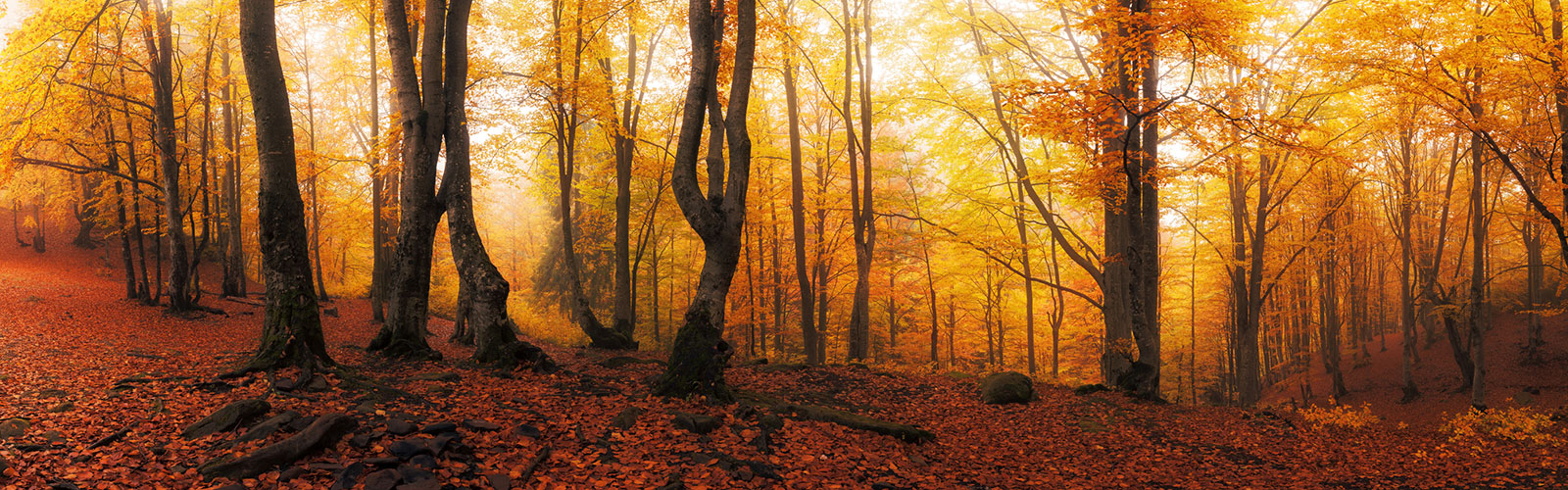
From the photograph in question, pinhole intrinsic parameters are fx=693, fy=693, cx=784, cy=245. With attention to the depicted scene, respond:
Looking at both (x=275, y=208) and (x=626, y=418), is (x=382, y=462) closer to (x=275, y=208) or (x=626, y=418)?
(x=626, y=418)

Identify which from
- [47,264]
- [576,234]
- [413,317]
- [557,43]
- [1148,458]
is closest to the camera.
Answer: [1148,458]

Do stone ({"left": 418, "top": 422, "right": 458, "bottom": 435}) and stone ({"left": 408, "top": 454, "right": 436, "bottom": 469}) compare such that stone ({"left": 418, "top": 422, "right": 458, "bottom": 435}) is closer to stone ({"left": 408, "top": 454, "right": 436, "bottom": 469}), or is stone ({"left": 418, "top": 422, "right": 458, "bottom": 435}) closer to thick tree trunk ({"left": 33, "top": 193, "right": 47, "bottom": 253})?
stone ({"left": 408, "top": 454, "right": 436, "bottom": 469})

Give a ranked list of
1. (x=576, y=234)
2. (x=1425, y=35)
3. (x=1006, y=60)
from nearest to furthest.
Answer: (x=1425, y=35)
(x=1006, y=60)
(x=576, y=234)

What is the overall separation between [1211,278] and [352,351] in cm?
2880

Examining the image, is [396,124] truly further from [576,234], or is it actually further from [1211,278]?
Result: [1211,278]

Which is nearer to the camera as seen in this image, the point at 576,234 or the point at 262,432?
the point at 262,432

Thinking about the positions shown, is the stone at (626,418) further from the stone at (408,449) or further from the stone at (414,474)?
the stone at (414,474)

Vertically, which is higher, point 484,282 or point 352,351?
point 484,282

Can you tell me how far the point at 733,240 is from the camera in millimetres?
7406

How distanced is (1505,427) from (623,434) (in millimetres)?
12527

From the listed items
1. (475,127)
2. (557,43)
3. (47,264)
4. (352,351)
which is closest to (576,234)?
(475,127)

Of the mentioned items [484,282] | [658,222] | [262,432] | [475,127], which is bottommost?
[262,432]

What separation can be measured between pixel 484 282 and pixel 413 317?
49.7 inches

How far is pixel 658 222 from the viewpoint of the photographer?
22.6 m
